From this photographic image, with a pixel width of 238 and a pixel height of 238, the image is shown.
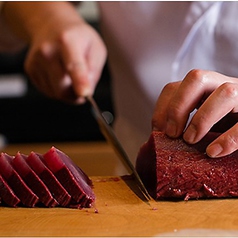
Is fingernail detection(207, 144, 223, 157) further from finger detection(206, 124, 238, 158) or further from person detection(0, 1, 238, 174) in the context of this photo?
person detection(0, 1, 238, 174)

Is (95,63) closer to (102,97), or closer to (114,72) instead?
(114,72)

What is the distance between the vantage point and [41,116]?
4.32 metres

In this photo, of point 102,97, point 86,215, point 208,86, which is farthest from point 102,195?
point 102,97

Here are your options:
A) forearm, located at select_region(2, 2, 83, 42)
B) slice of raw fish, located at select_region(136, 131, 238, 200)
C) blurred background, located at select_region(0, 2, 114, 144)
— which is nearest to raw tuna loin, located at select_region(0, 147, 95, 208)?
slice of raw fish, located at select_region(136, 131, 238, 200)

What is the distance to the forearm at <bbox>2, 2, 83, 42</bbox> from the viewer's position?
98.2 inches

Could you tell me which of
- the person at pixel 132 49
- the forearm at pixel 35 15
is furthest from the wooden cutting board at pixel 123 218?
the forearm at pixel 35 15

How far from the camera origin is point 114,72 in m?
2.58

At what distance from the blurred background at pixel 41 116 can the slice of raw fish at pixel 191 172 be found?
2.73m

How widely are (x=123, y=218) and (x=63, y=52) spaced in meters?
1.04

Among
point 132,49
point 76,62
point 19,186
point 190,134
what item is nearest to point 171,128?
point 190,134

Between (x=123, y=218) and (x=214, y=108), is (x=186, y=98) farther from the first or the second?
(x=123, y=218)

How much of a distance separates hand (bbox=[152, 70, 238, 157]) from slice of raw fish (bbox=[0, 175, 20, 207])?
0.44 m

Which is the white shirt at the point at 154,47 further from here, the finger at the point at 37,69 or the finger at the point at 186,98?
the finger at the point at 186,98

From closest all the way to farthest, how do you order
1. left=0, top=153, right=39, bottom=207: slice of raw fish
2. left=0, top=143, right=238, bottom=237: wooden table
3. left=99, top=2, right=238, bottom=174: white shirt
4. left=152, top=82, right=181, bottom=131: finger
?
1. left=0, top=143, right=238, bottom=237: wooden table
2. left=0, top=153, right=39, bottom=207: slice of raw fish
3. left=152, top=82, right=181, bottom=131: finger
4. left=99, top=2, right=238, bottom=174: white shirt
